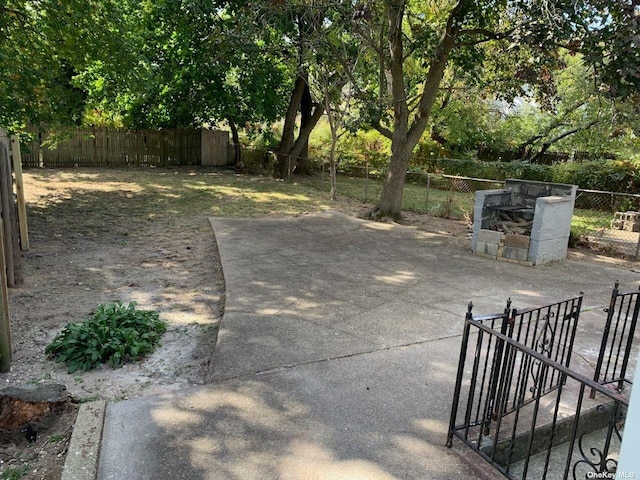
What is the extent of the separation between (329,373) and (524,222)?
A: 6.24 metres

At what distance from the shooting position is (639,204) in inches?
599

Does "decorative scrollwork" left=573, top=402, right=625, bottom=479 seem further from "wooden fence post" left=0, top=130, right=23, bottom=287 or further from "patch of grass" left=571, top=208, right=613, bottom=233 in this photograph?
"patch of grass" left=571, top=208, right=613, bottom=233

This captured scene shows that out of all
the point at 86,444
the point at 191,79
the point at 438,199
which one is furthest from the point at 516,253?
Result: the point at 191,79

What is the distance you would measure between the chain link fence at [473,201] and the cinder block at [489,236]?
220cm

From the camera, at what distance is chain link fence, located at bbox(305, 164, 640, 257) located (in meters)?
10.5

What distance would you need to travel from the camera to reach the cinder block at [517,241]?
8156 mm

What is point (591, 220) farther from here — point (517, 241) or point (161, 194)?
point (161, 194)

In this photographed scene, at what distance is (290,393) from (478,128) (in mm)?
21765

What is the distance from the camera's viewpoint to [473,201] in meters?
15.6

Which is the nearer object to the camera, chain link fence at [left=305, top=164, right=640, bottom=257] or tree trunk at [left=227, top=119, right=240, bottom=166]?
chain link fence at [left=305, top=164, right=640, bottom=257]

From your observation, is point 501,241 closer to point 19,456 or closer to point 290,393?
point 290,393

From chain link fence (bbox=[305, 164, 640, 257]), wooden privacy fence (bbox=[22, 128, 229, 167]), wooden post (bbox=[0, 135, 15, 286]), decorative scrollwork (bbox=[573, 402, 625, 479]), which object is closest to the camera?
decorative scrollwork (bbox=[573, 402, 625, 479])

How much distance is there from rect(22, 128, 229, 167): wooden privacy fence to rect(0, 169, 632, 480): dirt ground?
9.34 ft

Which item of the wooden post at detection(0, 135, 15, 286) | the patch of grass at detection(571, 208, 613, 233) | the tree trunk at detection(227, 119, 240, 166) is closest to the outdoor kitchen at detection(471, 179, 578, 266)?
the patch of grass at detection(571, 208, 613, 233)
